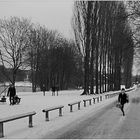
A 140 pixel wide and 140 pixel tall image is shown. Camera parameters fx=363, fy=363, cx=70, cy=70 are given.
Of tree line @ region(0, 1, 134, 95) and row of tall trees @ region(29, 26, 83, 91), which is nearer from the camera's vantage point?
tree line @ region(0, 1, 134, 95)

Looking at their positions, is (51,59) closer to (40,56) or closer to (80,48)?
(40,56)

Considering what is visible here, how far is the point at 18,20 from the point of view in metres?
69.0

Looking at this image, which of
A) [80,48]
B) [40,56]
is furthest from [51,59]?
[80,48]

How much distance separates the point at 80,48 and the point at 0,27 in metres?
19.7

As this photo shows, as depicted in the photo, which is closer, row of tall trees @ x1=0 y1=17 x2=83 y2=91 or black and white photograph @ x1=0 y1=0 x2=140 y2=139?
black and white photograph @ x1=0 y1=0 x2=140 y2=139

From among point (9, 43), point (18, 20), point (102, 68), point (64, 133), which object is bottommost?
point (64, 133)

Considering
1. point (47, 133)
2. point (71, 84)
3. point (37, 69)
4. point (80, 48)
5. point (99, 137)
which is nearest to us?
point (99, 137)

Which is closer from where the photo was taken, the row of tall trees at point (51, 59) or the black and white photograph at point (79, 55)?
the black and white photograph at point (79, 55)

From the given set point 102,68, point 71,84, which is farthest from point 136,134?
point 71,84

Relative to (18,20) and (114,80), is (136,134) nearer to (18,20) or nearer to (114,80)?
(18,20)

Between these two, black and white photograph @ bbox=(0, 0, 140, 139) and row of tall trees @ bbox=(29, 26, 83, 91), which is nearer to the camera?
black and white photograph @ bbox=(0, 0, 140, 139)

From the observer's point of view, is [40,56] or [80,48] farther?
[40,56]

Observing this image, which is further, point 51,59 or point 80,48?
point 51,59

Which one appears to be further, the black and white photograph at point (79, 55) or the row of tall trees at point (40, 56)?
the row of tall trees at point (40, 56)
